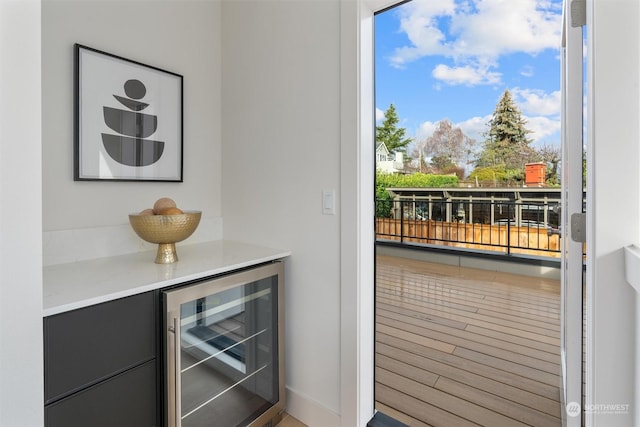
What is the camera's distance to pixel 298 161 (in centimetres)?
165

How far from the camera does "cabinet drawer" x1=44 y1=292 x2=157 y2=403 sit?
0.93 meters

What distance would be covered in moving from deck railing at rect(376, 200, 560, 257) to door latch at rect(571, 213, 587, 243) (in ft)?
8.33

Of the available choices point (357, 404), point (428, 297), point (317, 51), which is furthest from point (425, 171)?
point (357, 404)

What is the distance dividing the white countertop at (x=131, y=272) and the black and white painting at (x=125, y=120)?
1.41 feet

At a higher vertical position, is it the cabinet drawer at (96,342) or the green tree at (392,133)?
the green tree at (392,133)

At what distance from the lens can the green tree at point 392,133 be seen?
4.25m

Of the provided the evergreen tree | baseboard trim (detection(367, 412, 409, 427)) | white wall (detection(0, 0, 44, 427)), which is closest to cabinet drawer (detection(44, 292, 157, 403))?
white wall (detection(0, 0, 44, 427))

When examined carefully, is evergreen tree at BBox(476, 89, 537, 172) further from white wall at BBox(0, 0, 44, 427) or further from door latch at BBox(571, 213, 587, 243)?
white wall at BBox(0, 0, 44, 427)

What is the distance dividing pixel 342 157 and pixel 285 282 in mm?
738

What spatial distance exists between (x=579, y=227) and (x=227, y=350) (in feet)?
4.83

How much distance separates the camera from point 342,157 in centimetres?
147

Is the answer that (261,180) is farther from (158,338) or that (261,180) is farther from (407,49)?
(407,49)
